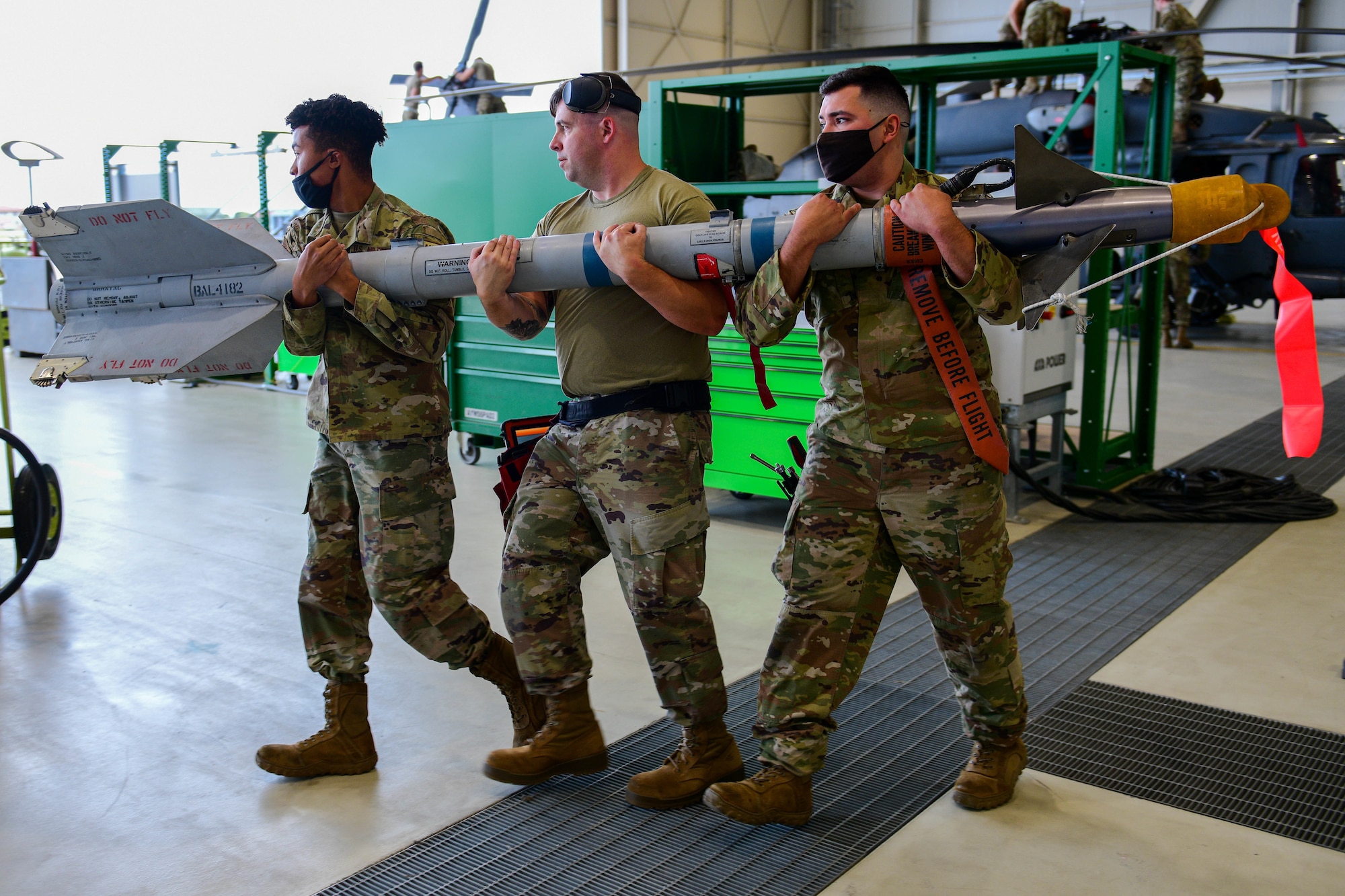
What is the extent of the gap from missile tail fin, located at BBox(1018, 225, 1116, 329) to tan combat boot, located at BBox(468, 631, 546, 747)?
5.51 feet

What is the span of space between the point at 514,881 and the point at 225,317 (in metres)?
1.75

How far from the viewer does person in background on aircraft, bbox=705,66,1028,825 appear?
2475 millimetres

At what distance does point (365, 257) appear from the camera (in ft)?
9.42

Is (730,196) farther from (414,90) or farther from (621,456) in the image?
(414,90)

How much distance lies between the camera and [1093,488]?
6180 millimetres

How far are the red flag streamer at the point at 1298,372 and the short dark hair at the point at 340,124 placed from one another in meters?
2.26

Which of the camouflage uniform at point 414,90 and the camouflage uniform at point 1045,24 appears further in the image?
the camouflage uniform at point 414,90

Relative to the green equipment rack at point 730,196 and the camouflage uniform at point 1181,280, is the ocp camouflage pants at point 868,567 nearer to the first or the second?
the green equipment rack at point 730,196

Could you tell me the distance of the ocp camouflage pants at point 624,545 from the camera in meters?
2.62

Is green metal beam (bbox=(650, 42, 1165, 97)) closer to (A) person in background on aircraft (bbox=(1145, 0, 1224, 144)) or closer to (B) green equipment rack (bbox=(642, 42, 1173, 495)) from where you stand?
(B) green equipment rack (bbox=(642, 42, 1173, 495))

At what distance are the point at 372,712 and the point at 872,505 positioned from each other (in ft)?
6.22

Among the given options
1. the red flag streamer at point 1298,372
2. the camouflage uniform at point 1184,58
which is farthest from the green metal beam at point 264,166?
the red flag streamer at point 1298,372

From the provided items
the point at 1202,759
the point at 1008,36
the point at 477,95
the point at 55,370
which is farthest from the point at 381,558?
the point at 1008,36

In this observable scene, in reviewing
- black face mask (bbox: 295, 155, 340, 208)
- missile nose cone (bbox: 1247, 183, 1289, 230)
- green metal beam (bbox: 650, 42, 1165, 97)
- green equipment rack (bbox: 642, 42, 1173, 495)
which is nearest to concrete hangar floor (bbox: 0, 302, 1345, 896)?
green equipment rack (bbox: 642, 42, 1173, 495)
